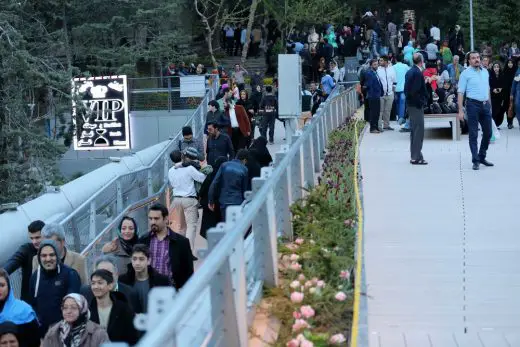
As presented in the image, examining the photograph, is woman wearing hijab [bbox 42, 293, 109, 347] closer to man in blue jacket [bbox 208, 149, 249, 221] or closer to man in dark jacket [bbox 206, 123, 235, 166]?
man in blue jacket [bbox 208, 149, 249, 221]

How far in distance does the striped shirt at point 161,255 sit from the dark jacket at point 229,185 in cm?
380

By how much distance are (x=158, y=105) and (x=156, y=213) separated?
2834cm

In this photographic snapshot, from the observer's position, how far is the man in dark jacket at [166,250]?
36.0ft

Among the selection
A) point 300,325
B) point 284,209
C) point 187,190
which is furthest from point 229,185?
point 300,325

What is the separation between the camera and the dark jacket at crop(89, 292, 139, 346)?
26.9ft

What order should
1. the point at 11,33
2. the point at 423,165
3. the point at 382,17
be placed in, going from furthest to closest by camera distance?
the point at 382,17 → the point at 11,33 → the point at 423,165

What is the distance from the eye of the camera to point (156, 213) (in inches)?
439

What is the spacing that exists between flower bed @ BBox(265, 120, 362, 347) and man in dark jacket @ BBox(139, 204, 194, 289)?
1009 millimetres

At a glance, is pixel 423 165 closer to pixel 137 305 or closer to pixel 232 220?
pixel 137 305

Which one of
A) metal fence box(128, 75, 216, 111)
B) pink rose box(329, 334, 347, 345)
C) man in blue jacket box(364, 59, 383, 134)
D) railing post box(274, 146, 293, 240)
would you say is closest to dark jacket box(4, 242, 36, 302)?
railing post box(274, 146, 293, 240)

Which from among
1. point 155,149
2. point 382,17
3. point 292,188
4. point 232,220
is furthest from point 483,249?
point 382,17

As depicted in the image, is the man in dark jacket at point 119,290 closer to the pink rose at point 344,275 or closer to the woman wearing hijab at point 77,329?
the woman wearing hijab at point 77,329

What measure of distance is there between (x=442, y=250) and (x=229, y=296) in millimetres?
6480

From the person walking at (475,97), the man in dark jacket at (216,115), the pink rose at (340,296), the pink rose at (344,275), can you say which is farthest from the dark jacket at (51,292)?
the man in dark jacket at (216,115)
